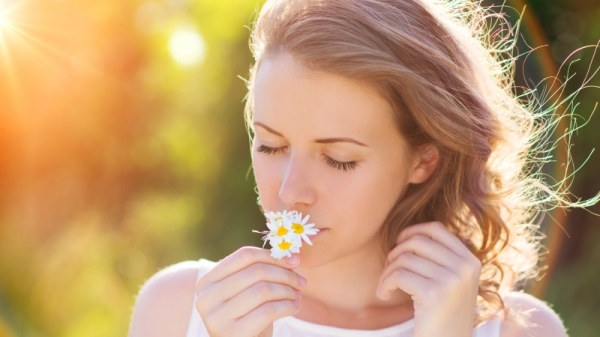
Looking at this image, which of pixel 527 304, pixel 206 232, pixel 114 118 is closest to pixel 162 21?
pixel 114 118

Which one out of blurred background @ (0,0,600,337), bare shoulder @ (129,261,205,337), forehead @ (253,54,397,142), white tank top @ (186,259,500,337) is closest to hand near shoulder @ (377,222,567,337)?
white tank top @ (186,259,500,337)

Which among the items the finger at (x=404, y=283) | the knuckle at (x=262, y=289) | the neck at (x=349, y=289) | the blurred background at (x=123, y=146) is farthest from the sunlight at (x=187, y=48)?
the knuckle at (x=262, y=289)

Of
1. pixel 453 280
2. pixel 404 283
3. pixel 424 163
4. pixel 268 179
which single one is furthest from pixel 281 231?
pixel 424 163

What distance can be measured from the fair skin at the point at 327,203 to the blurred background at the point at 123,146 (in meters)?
2.55

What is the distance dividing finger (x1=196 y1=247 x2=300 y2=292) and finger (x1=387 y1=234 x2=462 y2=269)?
462mm

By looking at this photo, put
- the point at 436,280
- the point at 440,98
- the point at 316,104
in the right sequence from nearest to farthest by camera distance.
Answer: the point at 316,104 → the point at 436,280 → the point at 440,98

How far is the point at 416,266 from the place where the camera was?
101 inches

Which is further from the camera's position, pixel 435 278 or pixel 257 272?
pixel 435 278

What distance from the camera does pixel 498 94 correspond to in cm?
295

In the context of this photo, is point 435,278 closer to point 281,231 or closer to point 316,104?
point 281,231

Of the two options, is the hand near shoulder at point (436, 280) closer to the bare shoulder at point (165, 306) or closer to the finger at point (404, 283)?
the finger at point (404, 283)

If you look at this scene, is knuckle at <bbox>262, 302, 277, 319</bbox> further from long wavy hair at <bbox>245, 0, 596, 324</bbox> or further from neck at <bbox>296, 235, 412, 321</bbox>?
long wavy hair at <bbox>245, 0, 596, 324</bbox>

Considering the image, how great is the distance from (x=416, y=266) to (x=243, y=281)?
0.64m

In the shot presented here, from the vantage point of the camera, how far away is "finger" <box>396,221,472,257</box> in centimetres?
261
